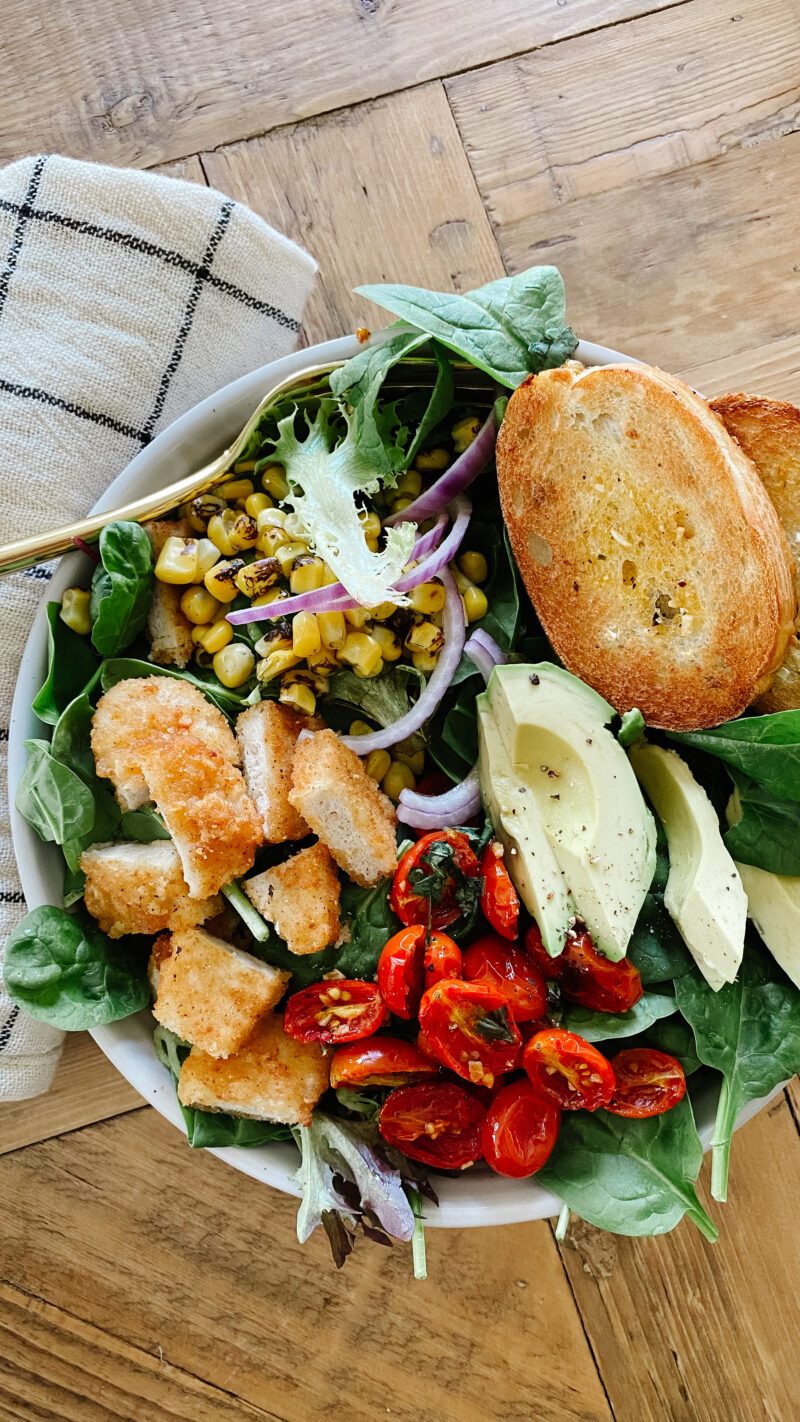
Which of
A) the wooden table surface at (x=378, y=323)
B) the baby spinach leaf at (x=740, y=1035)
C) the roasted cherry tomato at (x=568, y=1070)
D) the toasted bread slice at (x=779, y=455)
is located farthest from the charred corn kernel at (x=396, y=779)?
the wooden table surface at (x=378, y=323)

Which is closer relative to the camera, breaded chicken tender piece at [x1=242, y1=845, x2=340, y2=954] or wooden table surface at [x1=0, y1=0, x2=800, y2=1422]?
breaded chicken tender piece at [x1=242, y1=845, x2=340, y2=954]

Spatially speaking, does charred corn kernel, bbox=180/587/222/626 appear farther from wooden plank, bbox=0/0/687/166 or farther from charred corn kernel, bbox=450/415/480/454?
wooden plank, bbox=0/0/687/166

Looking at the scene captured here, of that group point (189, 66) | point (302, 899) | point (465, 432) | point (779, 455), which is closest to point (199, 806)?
point (302, 899)

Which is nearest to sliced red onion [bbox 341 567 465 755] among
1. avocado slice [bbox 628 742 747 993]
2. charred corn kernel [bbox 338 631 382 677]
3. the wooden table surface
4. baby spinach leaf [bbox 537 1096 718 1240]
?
charred corn kernel [bbox 338 631 382 677]

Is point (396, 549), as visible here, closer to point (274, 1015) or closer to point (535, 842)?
point (535, 842)

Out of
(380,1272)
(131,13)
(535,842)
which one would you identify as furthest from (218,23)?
(380,1272)

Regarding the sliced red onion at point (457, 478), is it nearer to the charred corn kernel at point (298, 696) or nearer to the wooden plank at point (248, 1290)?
the charred corn kernel at point (298, 696)
